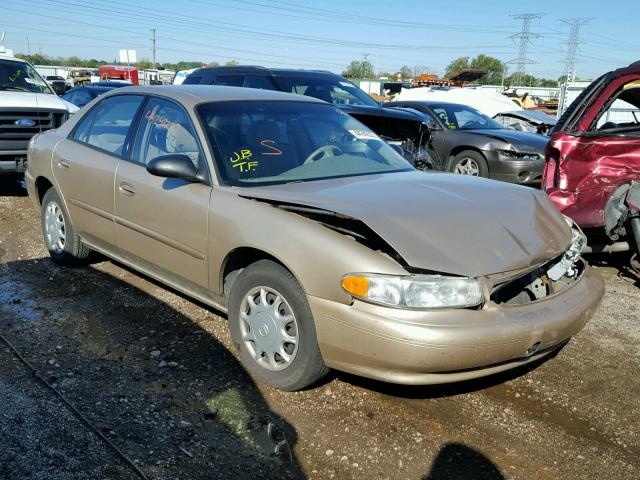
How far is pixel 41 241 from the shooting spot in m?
6.35

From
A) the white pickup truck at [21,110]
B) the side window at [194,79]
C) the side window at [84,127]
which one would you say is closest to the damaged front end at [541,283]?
the side window at [84,127]

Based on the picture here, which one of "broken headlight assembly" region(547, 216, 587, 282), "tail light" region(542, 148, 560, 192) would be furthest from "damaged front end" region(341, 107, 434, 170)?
"broken headlight assembly" region(547, 216, 587, 282)

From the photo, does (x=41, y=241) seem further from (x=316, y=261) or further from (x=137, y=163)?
(x=316, y=261)

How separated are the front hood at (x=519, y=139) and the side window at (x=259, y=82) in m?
3.51

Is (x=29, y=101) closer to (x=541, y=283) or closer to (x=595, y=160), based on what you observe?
(x=595, y=160)

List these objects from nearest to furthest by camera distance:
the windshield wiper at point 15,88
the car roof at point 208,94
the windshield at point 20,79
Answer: the car roof at point 208,94
the windshield wiper at point 15,88
the windshield at point 20,79

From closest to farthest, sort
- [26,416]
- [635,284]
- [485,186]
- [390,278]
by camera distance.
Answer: [390,278]
[26,416]
[485,186]
[635,284]

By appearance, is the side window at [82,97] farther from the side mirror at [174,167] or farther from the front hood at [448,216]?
the front hood at [448,216]

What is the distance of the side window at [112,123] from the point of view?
454 centimetres

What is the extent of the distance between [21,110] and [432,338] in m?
7.89

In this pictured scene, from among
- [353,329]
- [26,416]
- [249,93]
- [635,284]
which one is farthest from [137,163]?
[635,284]

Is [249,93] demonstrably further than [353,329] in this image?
Yes

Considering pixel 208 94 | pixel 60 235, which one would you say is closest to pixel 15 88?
pixel 60 235

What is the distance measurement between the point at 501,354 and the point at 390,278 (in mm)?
646
